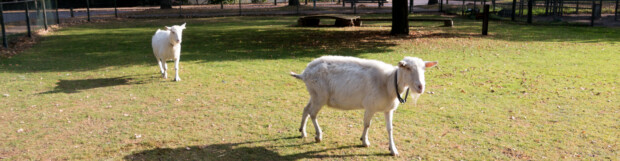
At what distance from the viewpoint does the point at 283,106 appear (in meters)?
9.42

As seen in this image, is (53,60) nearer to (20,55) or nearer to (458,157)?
(20,55)

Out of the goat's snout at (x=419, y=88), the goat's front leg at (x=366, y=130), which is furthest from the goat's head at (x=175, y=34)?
the goat's snout at (x=419, y=88)

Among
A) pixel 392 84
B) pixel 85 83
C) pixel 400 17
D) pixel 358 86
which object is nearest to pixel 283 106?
pixel 358 86

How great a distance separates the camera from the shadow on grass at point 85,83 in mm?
11133

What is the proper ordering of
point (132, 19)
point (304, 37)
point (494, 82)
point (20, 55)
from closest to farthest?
point (494, 82), point (20, 55), point (304, 37), point (132, 19)

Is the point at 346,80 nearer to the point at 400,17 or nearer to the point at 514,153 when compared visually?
the point at 514,153

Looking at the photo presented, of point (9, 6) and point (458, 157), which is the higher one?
point (9, 6)

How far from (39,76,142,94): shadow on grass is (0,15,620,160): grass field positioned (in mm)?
30

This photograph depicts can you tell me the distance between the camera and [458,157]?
669 cm

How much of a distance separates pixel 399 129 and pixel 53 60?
40.6 ft

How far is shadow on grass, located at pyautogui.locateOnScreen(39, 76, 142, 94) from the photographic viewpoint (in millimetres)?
11133

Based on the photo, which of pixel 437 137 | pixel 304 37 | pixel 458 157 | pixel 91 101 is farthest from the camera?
pixel 304 37

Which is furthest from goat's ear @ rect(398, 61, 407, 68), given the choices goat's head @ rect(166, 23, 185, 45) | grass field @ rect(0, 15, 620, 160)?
goat's head @ rect(166, 23, 185, 45)

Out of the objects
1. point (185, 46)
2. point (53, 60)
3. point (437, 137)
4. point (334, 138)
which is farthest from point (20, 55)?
point (437, 137)
